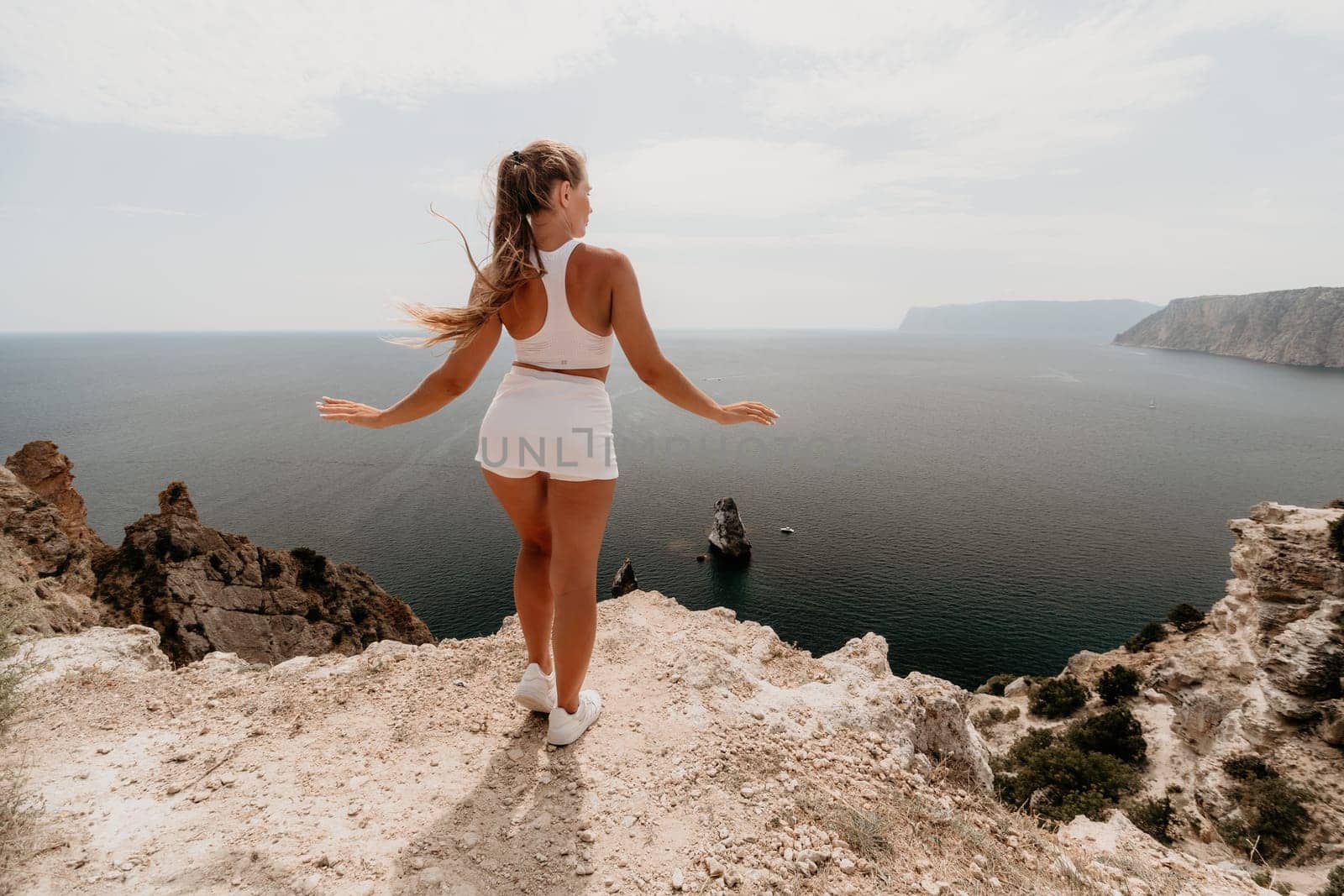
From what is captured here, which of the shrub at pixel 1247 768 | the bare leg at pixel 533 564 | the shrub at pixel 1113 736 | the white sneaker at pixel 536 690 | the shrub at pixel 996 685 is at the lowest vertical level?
the shrub at pixel 996 685

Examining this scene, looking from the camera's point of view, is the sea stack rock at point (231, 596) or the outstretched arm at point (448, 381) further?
the sea stack rock at point (231, 596)

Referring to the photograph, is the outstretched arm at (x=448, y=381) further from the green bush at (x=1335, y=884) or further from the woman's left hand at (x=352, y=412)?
the green bush at (x=1335, y=884)

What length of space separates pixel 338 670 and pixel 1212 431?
371 feet

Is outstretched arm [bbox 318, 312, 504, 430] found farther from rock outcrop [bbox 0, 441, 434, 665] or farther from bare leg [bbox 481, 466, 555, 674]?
rock outcrop [bbox 0, 441, 434, 665]

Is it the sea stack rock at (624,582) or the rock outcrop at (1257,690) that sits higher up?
the rock outcrop at (1257,690)

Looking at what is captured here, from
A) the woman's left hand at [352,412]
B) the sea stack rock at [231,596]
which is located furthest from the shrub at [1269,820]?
the sea stack rock at [231,596]

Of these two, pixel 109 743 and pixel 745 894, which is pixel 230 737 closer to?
pixel 109 743

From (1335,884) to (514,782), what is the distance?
19335 millimetres

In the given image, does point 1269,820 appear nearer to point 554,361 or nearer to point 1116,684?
point 1116,684

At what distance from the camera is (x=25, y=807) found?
2.95 metres

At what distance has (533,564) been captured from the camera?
3.48 m

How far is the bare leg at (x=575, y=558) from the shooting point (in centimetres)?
301

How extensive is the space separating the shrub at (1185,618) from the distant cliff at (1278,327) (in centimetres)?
17864

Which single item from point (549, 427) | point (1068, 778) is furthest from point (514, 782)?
point (1068, 778)
